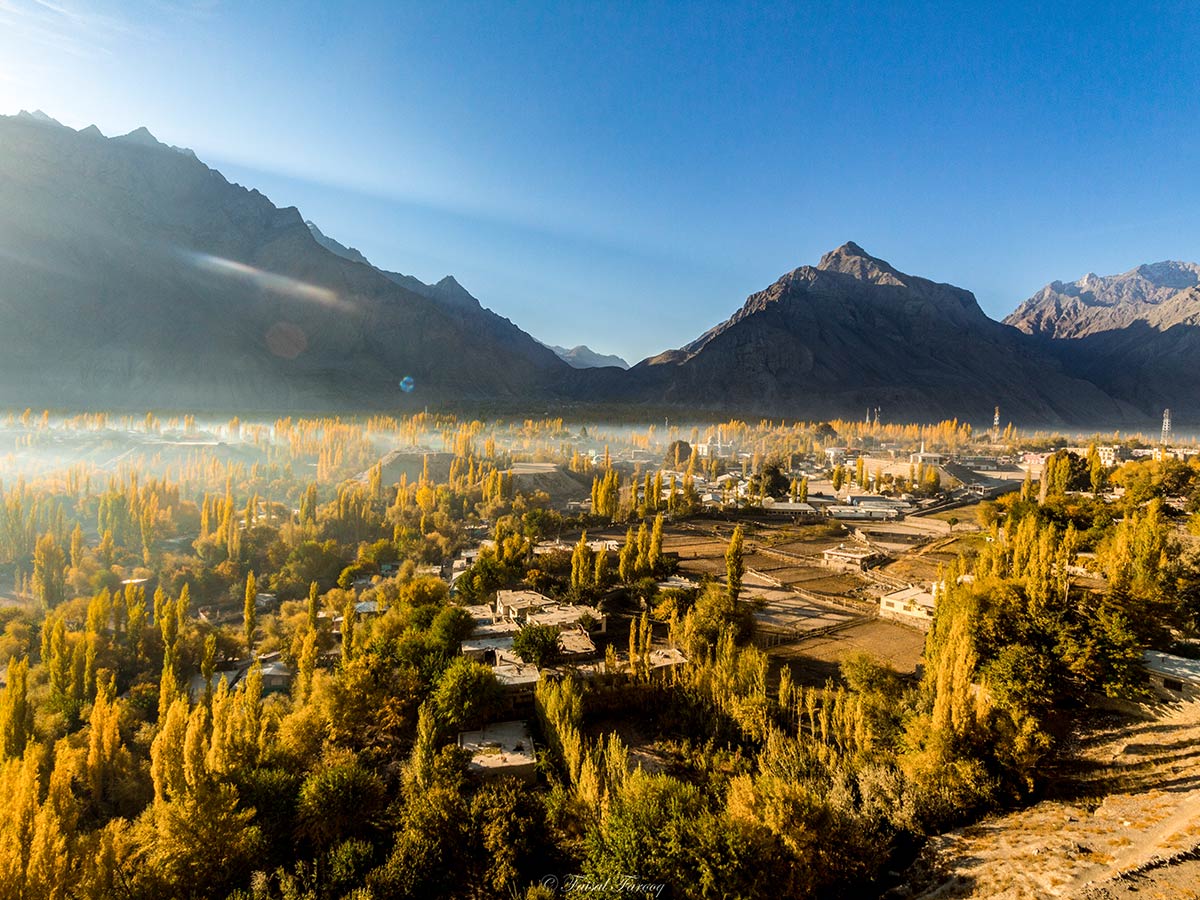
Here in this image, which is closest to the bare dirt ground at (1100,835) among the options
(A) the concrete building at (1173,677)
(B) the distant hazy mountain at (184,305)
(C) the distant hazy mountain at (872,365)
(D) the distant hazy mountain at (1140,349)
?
(A) the concrete building at (1173,677)

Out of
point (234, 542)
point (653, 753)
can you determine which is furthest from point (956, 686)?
point (234, 542)

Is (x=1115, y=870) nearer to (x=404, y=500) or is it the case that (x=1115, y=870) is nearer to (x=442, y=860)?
(x=442, y=860)

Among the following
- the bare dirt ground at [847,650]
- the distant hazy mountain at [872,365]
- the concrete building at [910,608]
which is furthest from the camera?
the distant hazy mountain at [872,365]

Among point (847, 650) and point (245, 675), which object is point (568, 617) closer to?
point (847, 650)

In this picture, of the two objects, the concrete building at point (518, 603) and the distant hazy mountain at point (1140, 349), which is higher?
the distant hazy mountain at point (1140, 349)

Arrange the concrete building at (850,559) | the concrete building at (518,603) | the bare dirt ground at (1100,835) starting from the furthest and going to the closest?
the concrete building at (850,559)
the concrete building at (518,603)
the bare dirt ground at (1100,835)

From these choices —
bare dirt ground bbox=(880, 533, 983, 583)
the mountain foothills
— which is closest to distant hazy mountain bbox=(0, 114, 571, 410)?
the mountain foothills

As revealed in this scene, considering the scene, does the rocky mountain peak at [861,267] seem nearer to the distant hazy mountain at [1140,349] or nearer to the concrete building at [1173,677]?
the distant hazy mountain at [1140,349]
